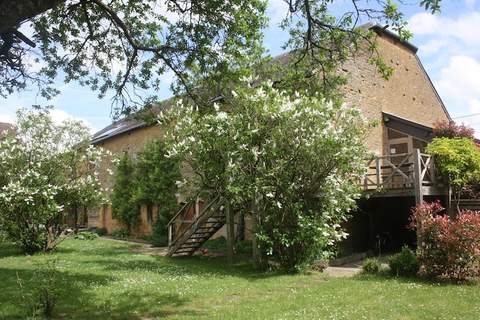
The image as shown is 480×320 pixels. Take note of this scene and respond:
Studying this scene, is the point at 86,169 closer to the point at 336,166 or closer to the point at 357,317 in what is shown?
the point at 336,166

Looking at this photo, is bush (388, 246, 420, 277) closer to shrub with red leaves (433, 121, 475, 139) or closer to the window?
shrub with red leaves (433, 121, 475, 139)

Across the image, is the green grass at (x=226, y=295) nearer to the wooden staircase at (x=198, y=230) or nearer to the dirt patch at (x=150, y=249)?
the wooden staircase at (x=198, y=230)

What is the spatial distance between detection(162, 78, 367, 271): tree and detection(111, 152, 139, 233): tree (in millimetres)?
14441

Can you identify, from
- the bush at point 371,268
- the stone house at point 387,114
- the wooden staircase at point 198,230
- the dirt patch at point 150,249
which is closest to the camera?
the bush at point 371,268

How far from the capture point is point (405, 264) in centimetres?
1162

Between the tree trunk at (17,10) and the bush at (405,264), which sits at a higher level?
the tree trunk at (17,10)

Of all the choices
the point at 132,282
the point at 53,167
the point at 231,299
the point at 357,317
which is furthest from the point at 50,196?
the point at 357,317

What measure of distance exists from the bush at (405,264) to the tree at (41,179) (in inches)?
426

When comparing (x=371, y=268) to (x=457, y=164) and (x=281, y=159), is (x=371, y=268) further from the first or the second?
(x=457, y=164)

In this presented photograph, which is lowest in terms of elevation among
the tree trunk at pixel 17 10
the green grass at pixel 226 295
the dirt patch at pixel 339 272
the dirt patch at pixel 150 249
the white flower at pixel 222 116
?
the dirt patch at pixel 339 272

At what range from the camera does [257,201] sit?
12.9m

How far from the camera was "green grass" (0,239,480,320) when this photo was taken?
7.73m

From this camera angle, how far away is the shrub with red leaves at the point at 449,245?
10320 mm

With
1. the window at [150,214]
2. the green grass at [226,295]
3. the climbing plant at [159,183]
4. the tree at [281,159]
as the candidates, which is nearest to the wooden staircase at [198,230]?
the green grass at [226,295]
